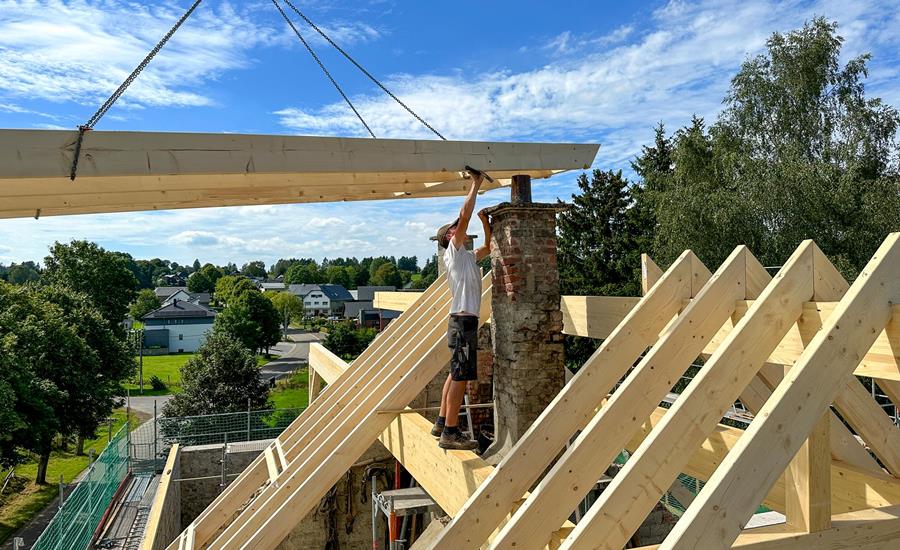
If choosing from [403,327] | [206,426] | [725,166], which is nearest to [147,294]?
[206,426]

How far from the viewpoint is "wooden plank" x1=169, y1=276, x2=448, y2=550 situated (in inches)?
213

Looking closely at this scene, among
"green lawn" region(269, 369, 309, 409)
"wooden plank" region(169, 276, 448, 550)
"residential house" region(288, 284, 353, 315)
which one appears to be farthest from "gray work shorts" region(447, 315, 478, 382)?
"residential house" region(288, 284, 353, 315)

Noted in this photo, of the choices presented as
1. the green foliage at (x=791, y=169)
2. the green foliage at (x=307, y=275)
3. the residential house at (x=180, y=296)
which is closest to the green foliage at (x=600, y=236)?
the green foliage at (x=791, y=169)

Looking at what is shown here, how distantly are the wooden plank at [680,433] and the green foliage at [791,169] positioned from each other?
15725mm

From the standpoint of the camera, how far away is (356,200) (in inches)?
229

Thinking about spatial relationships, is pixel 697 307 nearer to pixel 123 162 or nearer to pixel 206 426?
pixel 123 162

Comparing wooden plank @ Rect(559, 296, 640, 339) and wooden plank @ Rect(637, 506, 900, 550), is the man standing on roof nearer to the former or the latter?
wooden plank @ Rect(559, 296, 640, 339)

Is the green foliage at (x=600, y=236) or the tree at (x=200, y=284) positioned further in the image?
the tree at (x=200, y=284)

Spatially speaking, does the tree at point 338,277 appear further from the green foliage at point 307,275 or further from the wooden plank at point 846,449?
the wooden plank at point 846,449

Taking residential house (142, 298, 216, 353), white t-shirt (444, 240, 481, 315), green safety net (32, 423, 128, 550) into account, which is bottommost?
residential house (142, 298, 216, 353)

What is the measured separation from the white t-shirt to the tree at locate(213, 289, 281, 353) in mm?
39617

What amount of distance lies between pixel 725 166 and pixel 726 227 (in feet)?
7.26

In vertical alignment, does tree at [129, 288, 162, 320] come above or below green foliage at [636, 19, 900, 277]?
below

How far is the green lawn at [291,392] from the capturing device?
104ft
